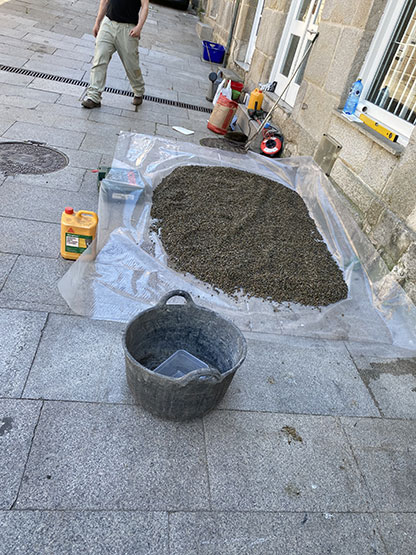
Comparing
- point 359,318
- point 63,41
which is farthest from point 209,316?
point 63,41

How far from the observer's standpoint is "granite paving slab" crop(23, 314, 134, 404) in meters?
2.29

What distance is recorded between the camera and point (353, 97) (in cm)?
455

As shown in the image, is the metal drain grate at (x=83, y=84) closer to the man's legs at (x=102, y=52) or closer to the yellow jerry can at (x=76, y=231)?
the man's legs at (x=102, y=52)

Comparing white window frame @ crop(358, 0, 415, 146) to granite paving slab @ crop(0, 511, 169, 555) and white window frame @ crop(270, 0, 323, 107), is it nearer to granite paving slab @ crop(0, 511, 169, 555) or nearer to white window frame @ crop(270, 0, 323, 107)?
white window frame @ crop(270, 0, 323, 107)

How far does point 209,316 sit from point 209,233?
151 centimetres

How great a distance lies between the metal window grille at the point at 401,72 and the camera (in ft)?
13.0

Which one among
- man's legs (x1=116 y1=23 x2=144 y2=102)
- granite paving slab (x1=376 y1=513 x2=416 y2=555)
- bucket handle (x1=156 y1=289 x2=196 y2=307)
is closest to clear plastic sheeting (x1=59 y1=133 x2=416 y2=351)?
bucket handle (x1=156 y1=289 x2=196 y2=307)

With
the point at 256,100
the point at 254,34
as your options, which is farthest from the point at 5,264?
the point at 254,34

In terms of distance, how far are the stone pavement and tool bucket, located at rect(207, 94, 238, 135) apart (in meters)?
3.96

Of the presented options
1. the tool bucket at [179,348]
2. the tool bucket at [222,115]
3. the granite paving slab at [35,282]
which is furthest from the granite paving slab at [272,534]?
the tool bucket at [222,115]

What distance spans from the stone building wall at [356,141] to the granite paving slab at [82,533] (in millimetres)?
2701

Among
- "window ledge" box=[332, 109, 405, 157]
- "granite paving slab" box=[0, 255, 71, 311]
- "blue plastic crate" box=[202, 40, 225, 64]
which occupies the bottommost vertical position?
"granite paving slab" box=[0, 255, 71, 311]

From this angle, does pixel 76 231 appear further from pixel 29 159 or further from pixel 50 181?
pixel 29 159

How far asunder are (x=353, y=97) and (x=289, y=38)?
2919mm
